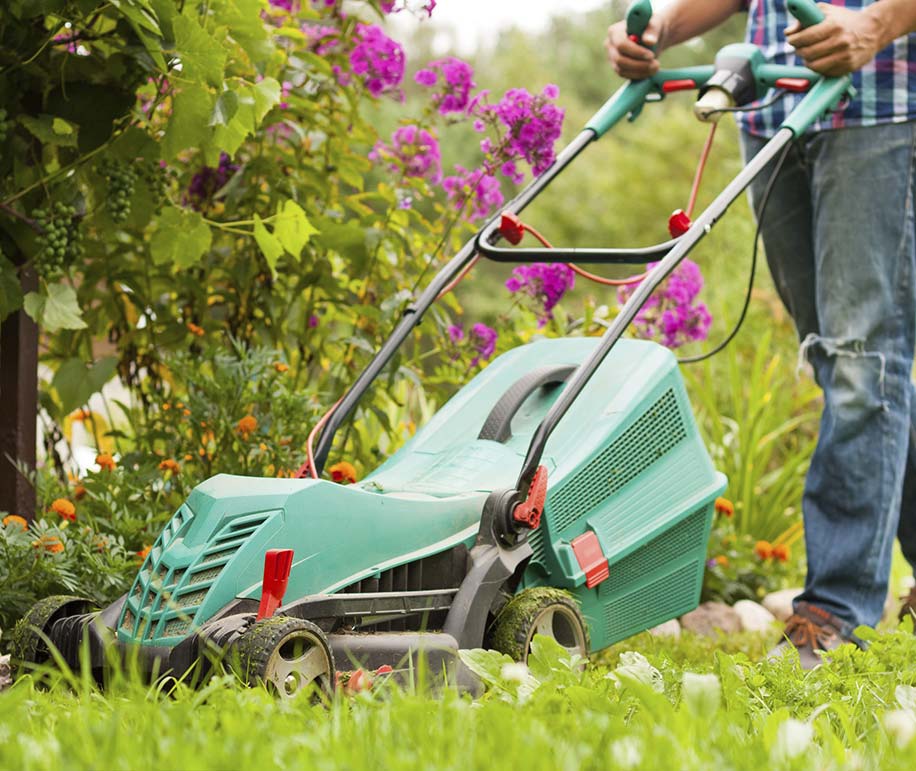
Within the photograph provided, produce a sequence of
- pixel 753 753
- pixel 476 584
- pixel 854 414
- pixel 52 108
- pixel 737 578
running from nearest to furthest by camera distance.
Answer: pixel 753 753 → pixel 476 584 → pixel 52 108 → pixel 854 414 → pixel 737 578

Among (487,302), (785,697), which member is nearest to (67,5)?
(785,697)

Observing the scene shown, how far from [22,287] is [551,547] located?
1.21 m

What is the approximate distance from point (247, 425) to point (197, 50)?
2.67 ft

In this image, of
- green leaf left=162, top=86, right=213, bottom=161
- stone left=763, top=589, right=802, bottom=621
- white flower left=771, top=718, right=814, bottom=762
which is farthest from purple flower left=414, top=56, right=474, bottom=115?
white flower left=771, top=718, right=814, bottom=762

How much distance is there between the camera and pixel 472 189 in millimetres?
3160

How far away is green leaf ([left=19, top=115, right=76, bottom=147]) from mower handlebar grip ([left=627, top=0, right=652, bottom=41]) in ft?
4.06

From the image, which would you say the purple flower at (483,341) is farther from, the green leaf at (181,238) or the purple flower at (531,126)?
the green leaf at (181,238)

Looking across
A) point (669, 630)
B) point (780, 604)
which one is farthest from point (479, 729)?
Answer: point (780, 604)

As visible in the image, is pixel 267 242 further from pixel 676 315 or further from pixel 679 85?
pixel 676 315

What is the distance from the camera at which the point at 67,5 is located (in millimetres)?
2223

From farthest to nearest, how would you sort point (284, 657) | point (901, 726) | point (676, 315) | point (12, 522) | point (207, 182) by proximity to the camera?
point (676, 315)
point (207, 182)
point (12, 522)
point (284, 657)
point (901, 726)

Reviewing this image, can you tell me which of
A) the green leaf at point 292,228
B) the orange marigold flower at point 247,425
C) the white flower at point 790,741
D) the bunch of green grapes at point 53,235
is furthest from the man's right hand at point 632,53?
the white flower at point 790,741

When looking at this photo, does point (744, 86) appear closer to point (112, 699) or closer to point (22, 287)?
point (22, 287)

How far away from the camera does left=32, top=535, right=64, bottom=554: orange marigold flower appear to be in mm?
2155
